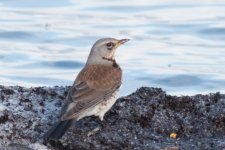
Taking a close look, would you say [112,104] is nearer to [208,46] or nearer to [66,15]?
[208,46]

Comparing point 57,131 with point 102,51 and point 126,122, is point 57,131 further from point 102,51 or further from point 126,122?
point 102,51

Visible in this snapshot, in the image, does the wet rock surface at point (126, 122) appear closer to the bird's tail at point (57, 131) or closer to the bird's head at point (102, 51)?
the bird's tail at point (57, 131)

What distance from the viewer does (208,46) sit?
60.4ft

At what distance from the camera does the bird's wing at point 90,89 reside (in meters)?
8.42

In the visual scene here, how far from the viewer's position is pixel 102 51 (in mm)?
9578

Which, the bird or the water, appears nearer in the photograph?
the bird

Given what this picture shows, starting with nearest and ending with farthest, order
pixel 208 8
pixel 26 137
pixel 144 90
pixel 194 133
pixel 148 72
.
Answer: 1. pixel 26 137
2. pixel 194 133
3. pixel 144 90
4. pixel 148 72
5. pixel 208 8

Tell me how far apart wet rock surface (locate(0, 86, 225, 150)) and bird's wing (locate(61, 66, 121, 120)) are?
216mm

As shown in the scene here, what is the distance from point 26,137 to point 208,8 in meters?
14.2

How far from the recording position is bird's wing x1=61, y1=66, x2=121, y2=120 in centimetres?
842

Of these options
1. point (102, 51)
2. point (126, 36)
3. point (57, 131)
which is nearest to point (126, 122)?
point (57, 131)

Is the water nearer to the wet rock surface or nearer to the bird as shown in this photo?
the bird

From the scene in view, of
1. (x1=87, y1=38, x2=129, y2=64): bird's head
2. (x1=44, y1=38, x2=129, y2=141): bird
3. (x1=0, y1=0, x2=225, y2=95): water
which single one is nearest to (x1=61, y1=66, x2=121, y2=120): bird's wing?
(x1=44, y1=38, x2=129, y2=141): bird

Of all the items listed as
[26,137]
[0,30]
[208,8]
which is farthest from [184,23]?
[26,137]
